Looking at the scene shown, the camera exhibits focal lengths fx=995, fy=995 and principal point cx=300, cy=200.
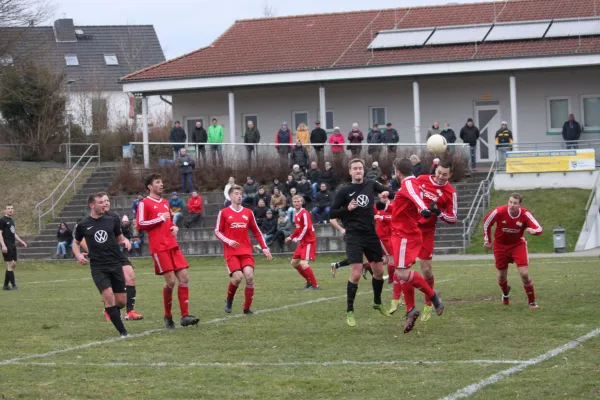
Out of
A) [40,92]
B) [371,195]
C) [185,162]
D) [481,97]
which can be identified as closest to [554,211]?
[481,97]

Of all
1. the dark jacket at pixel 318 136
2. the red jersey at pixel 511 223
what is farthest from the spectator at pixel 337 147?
the red jersey at pixel 511 223

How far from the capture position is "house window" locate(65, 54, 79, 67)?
3110 inches

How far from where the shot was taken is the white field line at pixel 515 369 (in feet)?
26.9

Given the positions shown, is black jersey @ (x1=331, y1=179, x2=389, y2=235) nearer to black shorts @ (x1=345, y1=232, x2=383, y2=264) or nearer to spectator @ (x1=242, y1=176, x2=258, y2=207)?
black shorts @ (x1=345, y1=232, x2=383, y2=264)

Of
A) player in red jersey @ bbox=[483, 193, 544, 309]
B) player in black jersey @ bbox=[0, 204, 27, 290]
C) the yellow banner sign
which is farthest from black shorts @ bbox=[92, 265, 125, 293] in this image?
the yellow banner sign

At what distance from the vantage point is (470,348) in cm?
1046

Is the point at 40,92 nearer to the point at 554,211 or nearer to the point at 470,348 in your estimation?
the point at 554,211

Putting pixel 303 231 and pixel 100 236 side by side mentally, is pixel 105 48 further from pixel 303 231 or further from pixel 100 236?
pixel 100 236

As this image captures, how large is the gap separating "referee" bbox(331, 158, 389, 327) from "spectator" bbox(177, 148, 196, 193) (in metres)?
23.0

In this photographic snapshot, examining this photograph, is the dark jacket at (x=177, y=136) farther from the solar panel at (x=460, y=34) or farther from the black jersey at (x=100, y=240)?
the black jersey at (x=100, y=240)

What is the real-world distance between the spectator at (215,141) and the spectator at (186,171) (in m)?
1.09

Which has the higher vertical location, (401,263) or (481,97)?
(481,97)

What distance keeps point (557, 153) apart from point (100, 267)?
23317 millimetres

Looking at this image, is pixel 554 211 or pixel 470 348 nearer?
pixel 470 348
